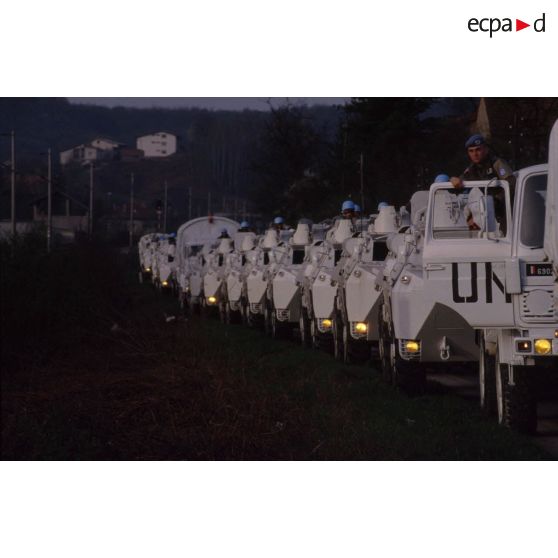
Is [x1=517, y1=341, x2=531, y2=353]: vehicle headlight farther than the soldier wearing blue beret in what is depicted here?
No

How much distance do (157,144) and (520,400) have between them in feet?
25.6

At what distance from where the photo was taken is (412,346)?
16547 millimetres

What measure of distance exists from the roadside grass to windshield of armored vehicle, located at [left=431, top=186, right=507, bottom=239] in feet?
6.45

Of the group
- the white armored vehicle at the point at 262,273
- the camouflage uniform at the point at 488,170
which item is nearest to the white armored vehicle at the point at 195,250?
the white armored vehicle at the point at 262,273

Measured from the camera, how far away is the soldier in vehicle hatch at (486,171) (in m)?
15.0

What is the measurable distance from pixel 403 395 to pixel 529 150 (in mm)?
4193

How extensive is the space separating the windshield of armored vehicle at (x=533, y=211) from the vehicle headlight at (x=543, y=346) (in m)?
0.97

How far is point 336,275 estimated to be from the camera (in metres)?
23.6

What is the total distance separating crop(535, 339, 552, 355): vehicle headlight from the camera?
13.9m

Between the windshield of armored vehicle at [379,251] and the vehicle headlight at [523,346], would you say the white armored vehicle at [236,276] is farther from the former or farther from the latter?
the vehicle headlight at [523,346]

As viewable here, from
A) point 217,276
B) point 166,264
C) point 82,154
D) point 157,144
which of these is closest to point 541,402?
point 157,144

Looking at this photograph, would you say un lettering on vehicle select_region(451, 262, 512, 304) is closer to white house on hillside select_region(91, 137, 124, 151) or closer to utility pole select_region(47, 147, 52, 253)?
white house on hillside select_region(91, 137, 124, 151)

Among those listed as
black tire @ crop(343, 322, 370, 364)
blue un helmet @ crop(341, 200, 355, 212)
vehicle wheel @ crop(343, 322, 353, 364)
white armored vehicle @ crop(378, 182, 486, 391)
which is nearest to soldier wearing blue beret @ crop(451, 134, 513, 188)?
white armored vehicle @ crop(378, 182, 486, 391)

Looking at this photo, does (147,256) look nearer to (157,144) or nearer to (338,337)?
(338,337)
